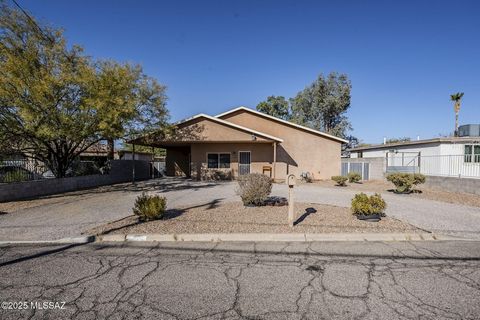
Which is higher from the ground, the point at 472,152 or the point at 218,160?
the point at 472,152

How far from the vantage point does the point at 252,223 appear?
6.84 m

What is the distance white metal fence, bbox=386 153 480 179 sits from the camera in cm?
1533

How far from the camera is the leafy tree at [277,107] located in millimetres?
47656

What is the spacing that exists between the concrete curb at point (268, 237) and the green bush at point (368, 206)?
3.63ft

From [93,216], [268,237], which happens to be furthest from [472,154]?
[93,216]

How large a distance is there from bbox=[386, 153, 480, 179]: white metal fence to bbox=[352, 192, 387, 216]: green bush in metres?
10.3

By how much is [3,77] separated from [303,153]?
18.2m

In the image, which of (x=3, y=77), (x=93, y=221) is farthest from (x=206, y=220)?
(x=3, y=77)

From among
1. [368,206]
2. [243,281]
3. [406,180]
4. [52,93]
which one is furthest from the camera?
[406,180]

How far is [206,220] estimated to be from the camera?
719 cm

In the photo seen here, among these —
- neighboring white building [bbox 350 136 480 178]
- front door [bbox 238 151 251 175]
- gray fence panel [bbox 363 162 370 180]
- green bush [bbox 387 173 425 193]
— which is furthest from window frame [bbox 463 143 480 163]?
front door [bbox 238 151 251 175]

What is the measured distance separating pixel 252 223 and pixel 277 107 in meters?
43.5

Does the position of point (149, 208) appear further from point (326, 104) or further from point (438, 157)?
point (326, 104)

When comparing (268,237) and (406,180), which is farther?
(406,180)
